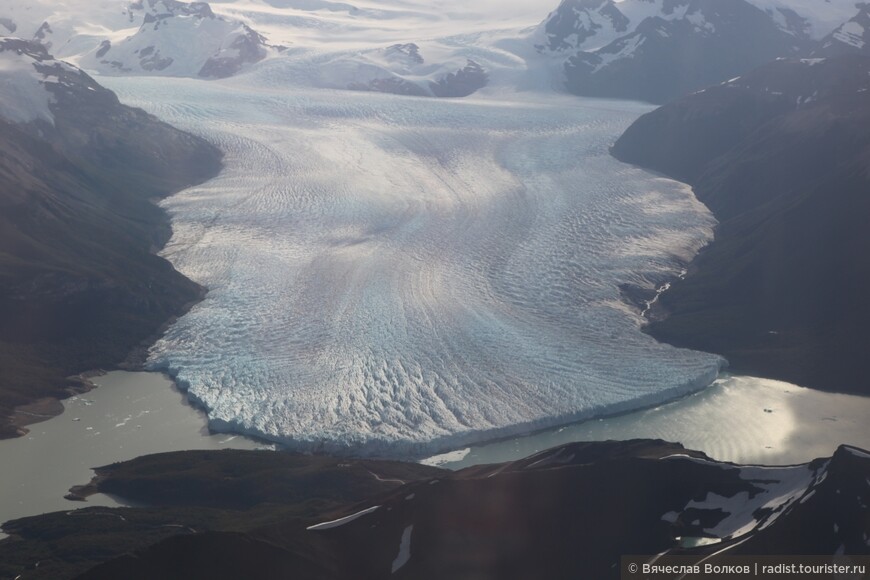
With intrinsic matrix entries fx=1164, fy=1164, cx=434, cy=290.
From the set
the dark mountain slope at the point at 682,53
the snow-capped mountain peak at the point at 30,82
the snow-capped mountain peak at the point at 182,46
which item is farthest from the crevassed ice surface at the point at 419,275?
the snow-capped mountain peak at the point at 182,46

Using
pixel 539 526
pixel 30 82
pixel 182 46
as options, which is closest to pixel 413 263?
pixel 539 526

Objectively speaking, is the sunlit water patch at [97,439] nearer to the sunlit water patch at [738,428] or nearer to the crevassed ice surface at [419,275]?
the crevassed ice surface at [419,275]

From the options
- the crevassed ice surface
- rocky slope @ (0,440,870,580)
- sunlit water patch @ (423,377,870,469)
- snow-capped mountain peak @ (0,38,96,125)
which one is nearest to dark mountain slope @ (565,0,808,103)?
the crevassed ice surface

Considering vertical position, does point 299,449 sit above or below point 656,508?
below

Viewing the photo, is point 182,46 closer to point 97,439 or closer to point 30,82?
point 30,82

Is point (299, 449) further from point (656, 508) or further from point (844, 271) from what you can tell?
point (844, 271)

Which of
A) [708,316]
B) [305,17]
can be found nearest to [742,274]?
[708,316]
